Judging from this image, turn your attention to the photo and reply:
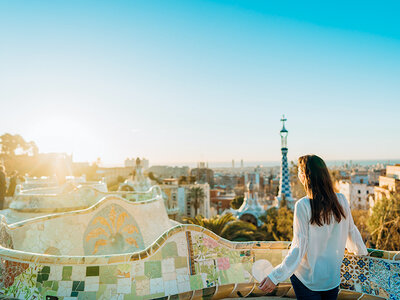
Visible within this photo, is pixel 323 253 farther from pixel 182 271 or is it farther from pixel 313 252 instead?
pixel 182 271

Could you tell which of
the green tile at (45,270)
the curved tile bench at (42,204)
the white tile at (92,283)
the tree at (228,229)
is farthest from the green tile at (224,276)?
the tree at (228,229)

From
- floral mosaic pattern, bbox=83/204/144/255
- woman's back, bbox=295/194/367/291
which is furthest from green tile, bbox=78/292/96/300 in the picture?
floral mosaic pattern, bbox=83/204/144/255

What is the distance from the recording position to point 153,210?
6.47 metres

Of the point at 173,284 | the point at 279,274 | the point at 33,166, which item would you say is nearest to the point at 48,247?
the point at 173,284

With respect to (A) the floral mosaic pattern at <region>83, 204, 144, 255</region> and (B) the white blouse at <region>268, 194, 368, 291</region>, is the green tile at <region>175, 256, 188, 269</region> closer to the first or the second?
(B) the white blouse at <region>268, 194, 368, 291</region>

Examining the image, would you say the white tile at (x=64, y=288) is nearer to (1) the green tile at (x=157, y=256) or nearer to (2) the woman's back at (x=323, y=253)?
(1) the green tile at (x=157, y=256)

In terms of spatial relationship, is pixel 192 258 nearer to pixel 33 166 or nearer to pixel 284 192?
pixel 284 192

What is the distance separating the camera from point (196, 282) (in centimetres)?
262

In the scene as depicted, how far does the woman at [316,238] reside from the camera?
1.66 metres

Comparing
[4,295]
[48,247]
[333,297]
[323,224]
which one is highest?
[323,224]

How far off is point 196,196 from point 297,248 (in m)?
26.0

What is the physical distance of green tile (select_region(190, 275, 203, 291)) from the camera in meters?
2.58

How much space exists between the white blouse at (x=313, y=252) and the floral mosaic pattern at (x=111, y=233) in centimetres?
397

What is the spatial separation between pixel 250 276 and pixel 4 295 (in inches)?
75.4
